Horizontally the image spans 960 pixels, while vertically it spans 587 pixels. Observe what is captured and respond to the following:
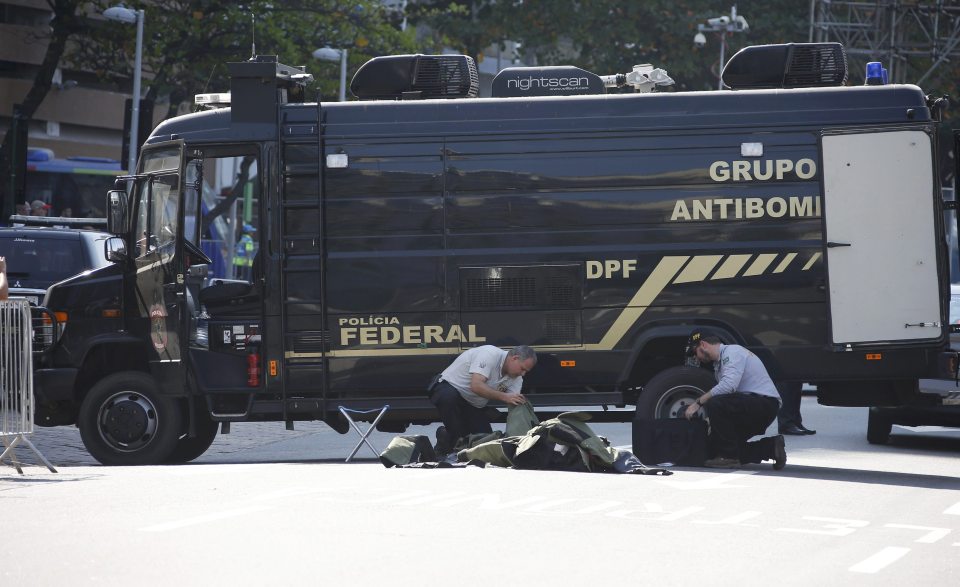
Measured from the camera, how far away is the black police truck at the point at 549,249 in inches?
511

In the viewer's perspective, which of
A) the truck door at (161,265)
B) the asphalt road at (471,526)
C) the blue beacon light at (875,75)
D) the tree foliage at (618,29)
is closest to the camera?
the asphalt road at (471,526)

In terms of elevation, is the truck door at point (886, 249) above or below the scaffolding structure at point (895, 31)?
below

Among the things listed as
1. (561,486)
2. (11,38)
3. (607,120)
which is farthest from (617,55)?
(561,486)

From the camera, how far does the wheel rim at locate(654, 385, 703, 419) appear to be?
1310 centimetres

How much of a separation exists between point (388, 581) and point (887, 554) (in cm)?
285

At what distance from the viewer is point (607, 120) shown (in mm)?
13172

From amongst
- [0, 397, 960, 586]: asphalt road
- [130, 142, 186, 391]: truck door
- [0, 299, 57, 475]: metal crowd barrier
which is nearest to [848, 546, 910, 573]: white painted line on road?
[0, 397, 960, 586]: asphalt road

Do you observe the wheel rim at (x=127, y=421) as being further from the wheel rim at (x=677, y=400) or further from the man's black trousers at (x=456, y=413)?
the wheel rim at (x=677, y=400)

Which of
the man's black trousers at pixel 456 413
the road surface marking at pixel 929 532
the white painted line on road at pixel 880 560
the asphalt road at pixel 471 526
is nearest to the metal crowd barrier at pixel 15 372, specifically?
the asphalt road at pixel 471 526

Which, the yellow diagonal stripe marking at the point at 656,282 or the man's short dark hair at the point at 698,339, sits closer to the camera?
the man's short dark hair at the point at 698,339

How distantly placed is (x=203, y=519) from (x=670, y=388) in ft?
16.6

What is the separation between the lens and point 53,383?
13508mm

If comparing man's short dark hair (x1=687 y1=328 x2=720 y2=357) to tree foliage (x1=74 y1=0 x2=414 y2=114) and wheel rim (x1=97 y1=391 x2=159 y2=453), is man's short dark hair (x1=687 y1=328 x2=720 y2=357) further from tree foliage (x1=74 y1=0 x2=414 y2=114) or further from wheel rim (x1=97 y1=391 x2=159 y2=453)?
tree foliage (x1=74 y1=0 x2=414 y2=114)

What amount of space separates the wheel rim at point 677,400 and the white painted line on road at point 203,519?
175 inches
